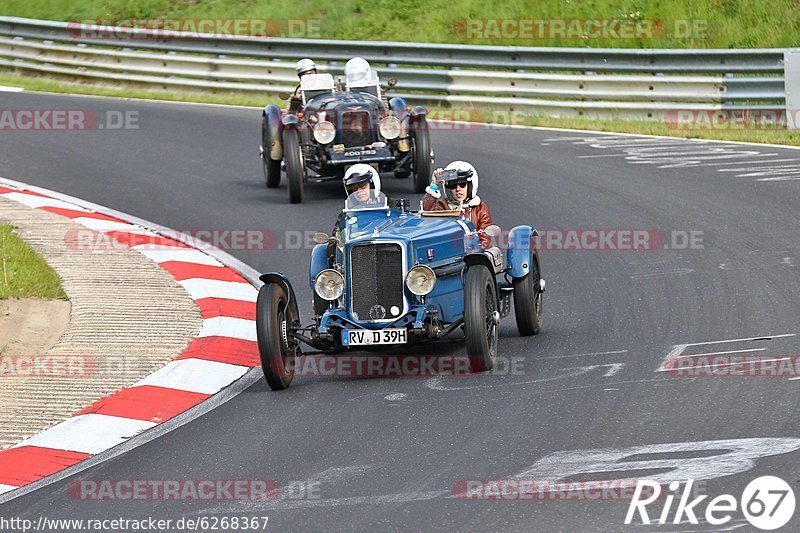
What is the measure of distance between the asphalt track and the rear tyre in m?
0.15

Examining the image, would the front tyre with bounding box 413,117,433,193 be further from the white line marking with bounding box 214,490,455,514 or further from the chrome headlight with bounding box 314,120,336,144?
the white line marking with bounding box 214,490,455,514

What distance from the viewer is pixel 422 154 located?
15.6 m

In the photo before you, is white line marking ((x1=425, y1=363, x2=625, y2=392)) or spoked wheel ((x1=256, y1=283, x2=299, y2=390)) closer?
white line marking ((x1=425, y1=363, x2=625, y2=392))

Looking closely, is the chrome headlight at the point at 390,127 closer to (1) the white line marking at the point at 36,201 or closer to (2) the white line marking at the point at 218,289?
(1) the white line marking at the point at 36,201

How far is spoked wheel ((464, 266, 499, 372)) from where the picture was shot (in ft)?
29.0

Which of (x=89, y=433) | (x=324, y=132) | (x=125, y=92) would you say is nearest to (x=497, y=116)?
(x=324, y=132)

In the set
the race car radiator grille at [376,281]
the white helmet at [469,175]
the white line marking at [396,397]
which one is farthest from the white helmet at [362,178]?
the white line marking at [396,397]

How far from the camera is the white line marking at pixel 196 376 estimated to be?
913 cm

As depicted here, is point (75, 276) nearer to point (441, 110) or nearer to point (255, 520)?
point (255, 520)

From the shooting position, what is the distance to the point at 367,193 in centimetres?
995

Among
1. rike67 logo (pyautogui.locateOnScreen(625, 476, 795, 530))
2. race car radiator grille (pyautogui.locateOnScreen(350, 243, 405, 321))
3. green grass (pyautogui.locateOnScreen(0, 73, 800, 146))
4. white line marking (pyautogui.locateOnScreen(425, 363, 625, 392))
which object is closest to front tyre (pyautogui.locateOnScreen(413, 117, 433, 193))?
green grass (pyautogui.locateOnScreen(0, 73, 800, 146))

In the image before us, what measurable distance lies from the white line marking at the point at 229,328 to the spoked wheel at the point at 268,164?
5.52 m

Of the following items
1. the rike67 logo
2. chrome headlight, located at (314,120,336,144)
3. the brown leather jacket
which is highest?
chrome headlight, located at (314,120,336,144)

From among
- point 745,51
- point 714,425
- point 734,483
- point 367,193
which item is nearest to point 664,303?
point 367,193
